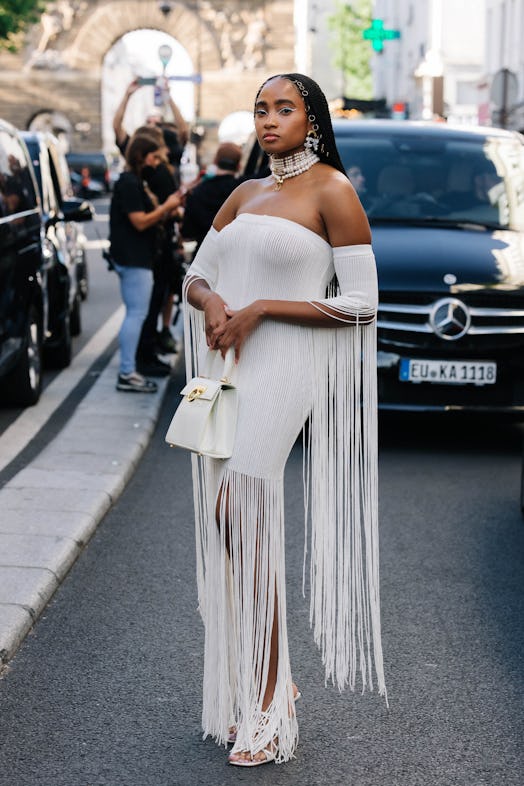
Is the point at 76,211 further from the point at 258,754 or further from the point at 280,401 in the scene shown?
the point at 258,754

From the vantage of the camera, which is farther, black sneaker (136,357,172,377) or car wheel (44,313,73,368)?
car wheel (44,313,73,368)

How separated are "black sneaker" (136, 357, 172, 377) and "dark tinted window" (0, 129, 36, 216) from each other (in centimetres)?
167

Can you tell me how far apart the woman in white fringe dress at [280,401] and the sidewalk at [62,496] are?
1.10 metres

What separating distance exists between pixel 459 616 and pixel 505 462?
10.4 feet

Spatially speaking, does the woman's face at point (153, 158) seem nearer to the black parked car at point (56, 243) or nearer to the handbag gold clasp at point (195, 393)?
the black parked car at point (56, 243)

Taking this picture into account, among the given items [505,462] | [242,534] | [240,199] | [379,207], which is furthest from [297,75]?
[379,207]

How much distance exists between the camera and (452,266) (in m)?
8.44

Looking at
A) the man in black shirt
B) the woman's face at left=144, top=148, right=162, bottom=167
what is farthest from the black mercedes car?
the woman's face at left=144, top=148, right=162, bottom=167

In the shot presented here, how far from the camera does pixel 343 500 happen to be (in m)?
4.06

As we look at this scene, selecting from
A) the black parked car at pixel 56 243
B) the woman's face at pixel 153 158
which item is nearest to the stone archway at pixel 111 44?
the black parked car at pixel 56 243

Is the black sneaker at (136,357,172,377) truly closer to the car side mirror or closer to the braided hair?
the car side mirror

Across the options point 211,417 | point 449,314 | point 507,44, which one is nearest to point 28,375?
point 449,314

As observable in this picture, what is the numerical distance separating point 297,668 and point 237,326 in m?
1.53

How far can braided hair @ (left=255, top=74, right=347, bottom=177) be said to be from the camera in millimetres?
3801
